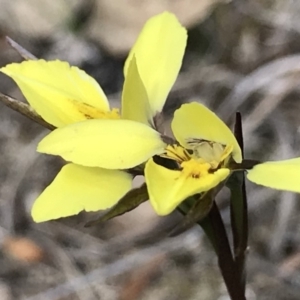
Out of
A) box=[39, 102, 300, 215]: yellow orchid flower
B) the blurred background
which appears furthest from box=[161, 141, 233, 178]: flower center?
the blurred background

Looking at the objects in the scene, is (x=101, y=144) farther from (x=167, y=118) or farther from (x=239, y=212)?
(x=167, y=118)

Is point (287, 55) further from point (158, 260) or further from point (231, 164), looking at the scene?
point (231, 164)

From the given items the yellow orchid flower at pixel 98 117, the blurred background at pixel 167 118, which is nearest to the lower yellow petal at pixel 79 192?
the yellow orchid flower at pixel 98 117

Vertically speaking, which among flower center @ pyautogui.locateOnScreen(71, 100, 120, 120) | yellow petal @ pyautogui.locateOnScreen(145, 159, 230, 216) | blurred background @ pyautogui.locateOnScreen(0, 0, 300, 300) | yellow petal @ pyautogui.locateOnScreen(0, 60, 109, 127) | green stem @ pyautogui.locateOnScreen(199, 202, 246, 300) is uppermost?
yellow petal @ pyautogui.locateOnScreen(0, 60, 109, 127)

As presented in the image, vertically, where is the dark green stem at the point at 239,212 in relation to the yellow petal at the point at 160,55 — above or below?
below

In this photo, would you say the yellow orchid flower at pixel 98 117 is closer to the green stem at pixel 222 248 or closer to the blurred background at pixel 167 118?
the green stem at pixel 222 248

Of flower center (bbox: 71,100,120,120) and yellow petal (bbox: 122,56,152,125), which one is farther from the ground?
yellow petal (bbox: 122,56,152,125)

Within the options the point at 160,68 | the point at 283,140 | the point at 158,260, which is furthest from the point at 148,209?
the point at 160,68

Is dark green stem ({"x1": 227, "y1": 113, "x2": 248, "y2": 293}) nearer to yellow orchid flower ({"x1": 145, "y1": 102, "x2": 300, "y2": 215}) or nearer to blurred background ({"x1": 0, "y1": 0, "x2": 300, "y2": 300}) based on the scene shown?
yellow orchid flower ({"x1": 145, "y1": 102, "x2": 300, "y2": 215})
